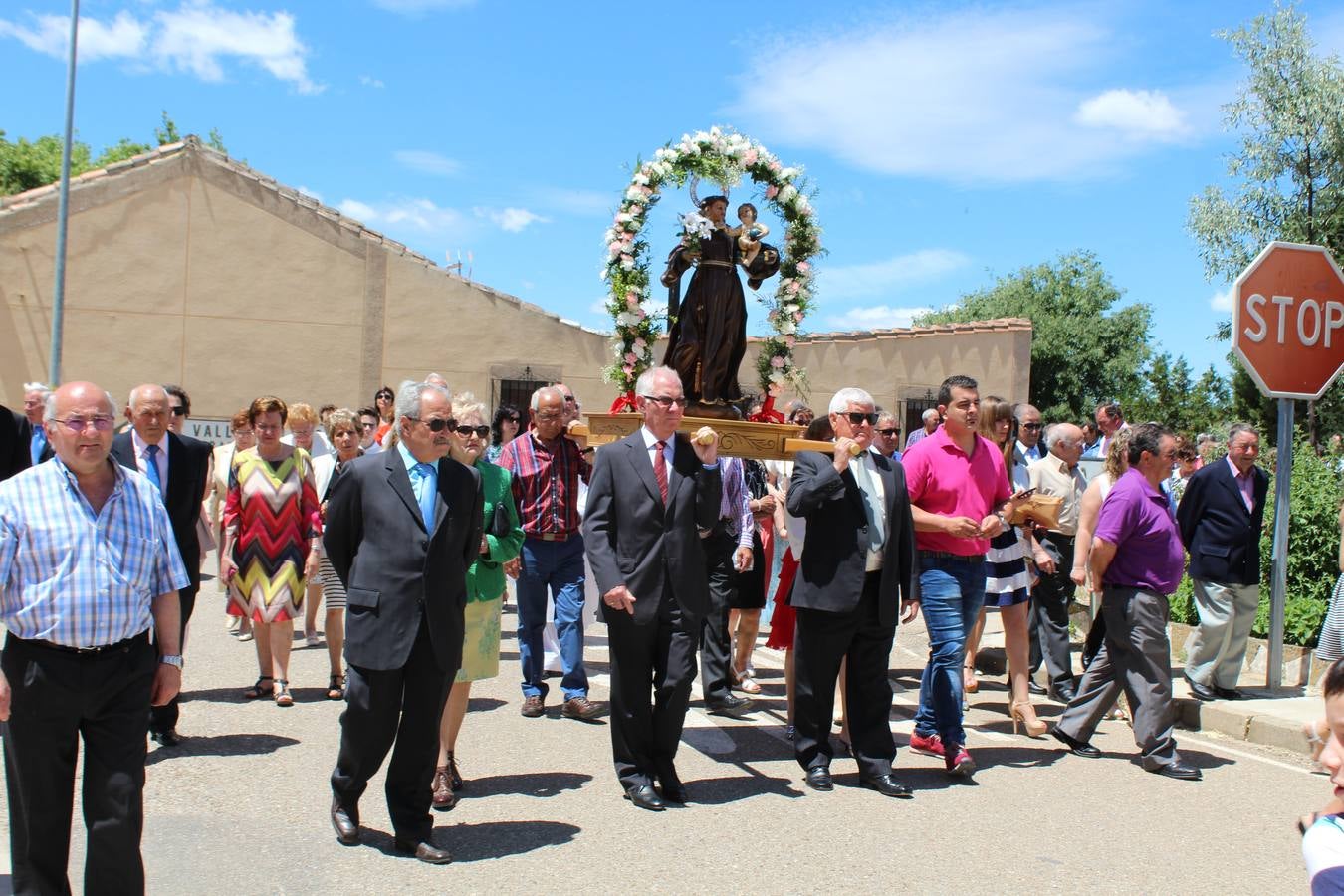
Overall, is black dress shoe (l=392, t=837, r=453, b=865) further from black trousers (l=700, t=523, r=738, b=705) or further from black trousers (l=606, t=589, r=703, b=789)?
black trousers (l=700, t=523, r=738, b=705)

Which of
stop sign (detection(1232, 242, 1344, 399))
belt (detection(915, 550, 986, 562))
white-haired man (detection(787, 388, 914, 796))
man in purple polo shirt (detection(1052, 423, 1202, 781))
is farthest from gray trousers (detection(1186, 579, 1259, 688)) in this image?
white-haired man (detection(787, 388, 914, 796))

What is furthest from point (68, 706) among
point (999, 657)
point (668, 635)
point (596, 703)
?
point (999, 657)

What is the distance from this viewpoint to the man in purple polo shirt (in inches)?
271

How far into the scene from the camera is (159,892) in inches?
176

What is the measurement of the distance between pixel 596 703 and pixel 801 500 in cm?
228

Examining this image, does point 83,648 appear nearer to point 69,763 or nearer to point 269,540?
point 69,763

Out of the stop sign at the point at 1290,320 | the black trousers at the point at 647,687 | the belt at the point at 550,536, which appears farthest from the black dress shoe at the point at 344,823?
the stop sign at the point at 1290,320

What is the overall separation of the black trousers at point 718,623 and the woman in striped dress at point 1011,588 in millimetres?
1737

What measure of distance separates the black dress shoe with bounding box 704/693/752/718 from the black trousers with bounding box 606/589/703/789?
2038 millimetres

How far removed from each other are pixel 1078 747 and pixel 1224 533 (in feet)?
7.91

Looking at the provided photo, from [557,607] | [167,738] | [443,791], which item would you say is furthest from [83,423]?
[557,607]

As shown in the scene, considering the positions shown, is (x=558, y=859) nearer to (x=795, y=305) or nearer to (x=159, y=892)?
(x=159, y=892)

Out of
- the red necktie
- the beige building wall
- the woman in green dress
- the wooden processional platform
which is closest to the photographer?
the woman in green dress

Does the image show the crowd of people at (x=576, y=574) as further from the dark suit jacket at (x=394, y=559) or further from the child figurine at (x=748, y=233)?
the child figurine at (x=748, y=233)
